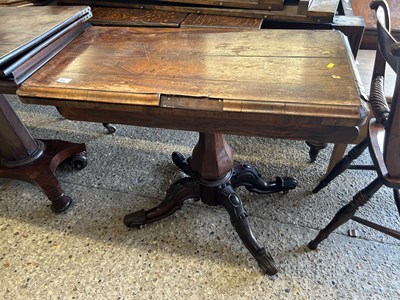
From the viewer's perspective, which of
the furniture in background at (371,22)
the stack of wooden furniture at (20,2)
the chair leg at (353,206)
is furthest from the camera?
the furniture in background at (371,22)

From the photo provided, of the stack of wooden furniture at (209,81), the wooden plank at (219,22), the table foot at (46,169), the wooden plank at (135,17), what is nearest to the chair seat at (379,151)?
the stack of wooden furniture at (209,81)

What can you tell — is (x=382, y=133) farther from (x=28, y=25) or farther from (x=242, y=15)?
(x=28, y=25)

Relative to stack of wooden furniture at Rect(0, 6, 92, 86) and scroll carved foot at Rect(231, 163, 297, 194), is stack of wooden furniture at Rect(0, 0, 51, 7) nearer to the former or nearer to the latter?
stack of wooden furniture at Rect(0, 6, 92, 86)

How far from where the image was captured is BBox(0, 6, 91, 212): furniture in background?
852 mm

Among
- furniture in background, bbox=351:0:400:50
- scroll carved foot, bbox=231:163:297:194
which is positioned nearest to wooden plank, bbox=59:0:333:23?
furniture in background, bbox=351:0:400:50

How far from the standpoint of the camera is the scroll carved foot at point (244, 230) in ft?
3.89

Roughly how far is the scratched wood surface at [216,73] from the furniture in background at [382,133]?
0.10 meters

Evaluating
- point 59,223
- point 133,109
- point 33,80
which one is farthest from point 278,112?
point 59,223

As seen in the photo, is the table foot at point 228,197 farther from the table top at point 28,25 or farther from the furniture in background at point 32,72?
the table top at point 28,25

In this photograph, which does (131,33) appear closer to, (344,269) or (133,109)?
(133,109)

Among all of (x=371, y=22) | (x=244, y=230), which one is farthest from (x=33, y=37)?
(x=371, y=22)

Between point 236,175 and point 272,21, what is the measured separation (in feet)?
2.21

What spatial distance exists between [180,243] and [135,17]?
99 cm

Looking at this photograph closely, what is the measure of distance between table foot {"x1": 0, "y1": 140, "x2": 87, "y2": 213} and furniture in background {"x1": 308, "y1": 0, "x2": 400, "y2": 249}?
1.18 metres
